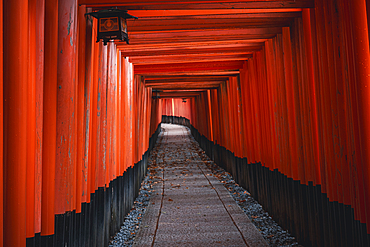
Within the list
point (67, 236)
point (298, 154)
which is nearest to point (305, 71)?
point (298, 154)

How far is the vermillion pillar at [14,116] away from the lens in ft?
6.28

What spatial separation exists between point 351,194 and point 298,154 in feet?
4.72

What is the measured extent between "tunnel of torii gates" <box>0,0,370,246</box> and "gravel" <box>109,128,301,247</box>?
206mm

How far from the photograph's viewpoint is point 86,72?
11.1ft

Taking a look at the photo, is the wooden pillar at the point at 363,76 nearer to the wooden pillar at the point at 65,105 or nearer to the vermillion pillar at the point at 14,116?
the wooden pillar at the point at 65,105

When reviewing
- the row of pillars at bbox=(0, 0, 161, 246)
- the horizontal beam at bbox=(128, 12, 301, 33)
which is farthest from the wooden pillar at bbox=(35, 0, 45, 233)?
the horizontal beam at bbox=(128, 12, 301, 33)

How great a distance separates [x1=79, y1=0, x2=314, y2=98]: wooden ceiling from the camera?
12.3 ft

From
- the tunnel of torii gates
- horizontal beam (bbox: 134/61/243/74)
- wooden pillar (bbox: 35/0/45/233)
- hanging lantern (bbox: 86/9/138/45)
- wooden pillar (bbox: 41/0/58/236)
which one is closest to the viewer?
the tunnel of torii gates

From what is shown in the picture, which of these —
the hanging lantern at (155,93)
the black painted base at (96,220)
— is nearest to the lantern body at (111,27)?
the black painted base at (96,220)

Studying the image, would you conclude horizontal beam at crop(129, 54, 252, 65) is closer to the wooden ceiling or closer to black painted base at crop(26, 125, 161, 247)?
the wooden ceiling

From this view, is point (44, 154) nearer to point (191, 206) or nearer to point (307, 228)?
point (307, 228)

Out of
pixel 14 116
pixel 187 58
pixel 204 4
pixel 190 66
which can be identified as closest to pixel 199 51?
pixel 187 58

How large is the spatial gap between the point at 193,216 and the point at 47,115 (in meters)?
4.15

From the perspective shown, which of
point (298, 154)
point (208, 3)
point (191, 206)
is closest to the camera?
point (208, 3)
